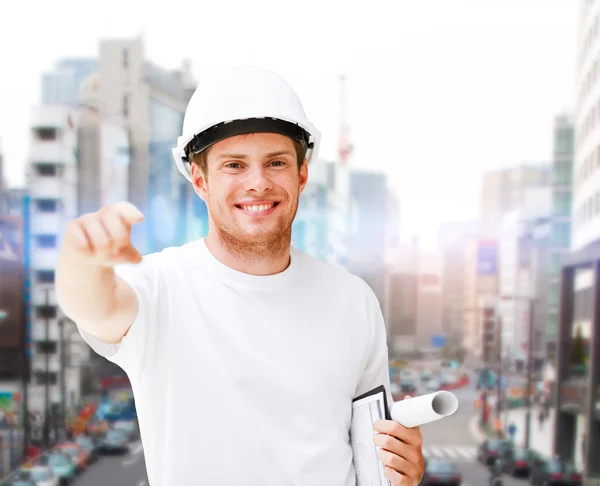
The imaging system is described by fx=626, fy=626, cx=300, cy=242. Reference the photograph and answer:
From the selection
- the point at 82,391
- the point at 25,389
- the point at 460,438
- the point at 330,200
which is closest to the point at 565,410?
the point at 460,438

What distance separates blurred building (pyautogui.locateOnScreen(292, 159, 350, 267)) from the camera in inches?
507

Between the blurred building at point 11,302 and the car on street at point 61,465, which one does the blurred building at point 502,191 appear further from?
the car on street at point 61,465

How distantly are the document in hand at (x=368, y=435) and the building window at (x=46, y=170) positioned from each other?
516 inches

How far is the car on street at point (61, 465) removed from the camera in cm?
1246

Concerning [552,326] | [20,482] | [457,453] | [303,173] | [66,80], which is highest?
[66,80]

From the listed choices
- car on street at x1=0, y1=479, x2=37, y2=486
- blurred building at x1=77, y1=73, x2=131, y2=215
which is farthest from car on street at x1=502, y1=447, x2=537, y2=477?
blurred building at x1=77, y1=73, x2=131, y2=215

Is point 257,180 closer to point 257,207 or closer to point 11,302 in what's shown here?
point 257,207

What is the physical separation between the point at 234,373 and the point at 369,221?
11579 millimetres

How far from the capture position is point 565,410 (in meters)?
12.2

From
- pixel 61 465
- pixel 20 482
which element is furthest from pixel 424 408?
pixel 61 465

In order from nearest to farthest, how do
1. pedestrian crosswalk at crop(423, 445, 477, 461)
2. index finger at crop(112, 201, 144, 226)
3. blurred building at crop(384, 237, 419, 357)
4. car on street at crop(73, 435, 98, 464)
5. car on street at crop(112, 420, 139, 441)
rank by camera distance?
index finger at crop(112, 201, 144, 226) → blurred building at crop(384, 237, 419, 357) → pedestrian crosswalk at crop(423, 445, 477, 461) → car on street at crop(73, 435, 98, 464) → car on street at crop(112, 420, 139, 441)

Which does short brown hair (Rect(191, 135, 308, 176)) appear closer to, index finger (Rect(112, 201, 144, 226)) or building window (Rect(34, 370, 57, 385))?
index finger (Rect(112, 201, 144, 226))

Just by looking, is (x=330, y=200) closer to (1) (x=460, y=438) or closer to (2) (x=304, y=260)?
(1) (x=460, y=438)

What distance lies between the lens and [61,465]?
1274 cm
